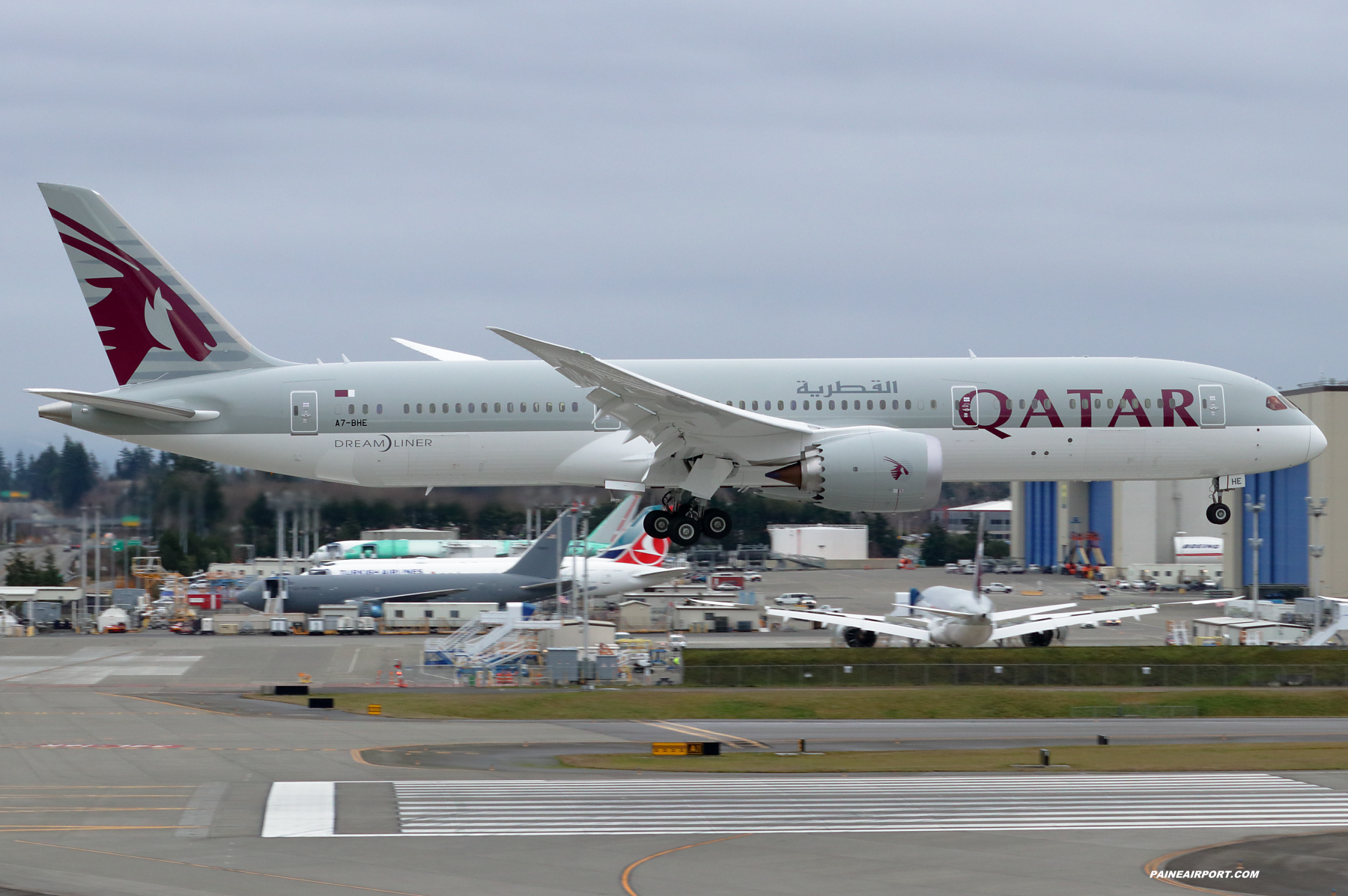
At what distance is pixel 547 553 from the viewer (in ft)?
256

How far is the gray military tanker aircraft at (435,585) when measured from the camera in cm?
7856

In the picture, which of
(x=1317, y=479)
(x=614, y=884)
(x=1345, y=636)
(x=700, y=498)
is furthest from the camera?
(x=1317, y=479)

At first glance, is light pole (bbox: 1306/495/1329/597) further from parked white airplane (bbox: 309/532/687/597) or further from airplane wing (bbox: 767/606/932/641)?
parked white airplane (bbox: 309/532/687/597)

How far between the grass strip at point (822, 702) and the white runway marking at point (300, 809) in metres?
13.9

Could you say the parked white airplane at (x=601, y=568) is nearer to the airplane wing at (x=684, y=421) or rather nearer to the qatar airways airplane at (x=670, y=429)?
the qatar airways airplane at (x=670, y=429)

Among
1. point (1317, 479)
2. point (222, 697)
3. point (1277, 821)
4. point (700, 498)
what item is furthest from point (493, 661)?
point (1317, 479)

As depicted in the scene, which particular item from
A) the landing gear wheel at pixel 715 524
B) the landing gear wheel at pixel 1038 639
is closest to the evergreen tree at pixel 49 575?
the landing gear wheel at pixel 1038 639

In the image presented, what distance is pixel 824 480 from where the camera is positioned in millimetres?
37062

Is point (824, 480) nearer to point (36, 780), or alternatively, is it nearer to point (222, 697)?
point (36, 780)

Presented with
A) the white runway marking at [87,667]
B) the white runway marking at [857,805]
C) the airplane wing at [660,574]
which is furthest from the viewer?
the airplane wing at [660,574]

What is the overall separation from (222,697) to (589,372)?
2208cm

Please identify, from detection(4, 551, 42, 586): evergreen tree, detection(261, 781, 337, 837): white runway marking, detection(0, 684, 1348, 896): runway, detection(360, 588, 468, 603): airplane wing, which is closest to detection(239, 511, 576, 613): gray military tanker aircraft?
detection(360, 588, 468, 603): airplane wing

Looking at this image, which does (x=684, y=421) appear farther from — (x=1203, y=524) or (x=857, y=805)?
(x=1203, y=524)

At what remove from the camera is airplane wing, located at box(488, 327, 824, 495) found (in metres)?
35.4
